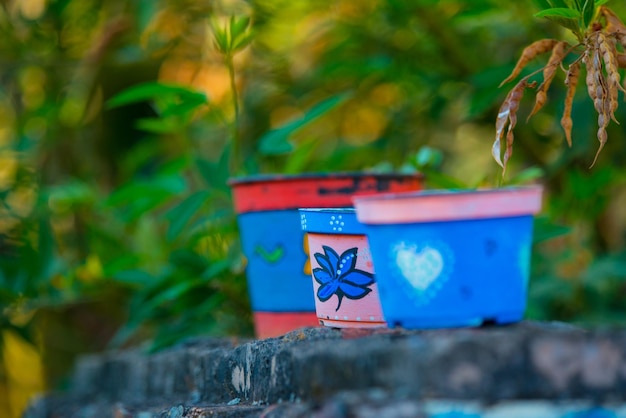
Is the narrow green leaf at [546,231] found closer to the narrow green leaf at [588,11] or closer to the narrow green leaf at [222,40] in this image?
the narrow green leaf at [588,11]

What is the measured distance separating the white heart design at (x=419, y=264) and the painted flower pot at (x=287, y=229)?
68cm

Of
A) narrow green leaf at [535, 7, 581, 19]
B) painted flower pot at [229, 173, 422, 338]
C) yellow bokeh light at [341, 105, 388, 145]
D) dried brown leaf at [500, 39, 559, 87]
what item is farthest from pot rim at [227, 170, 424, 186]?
yellow bokeh light at [341, 105, 388, 145]

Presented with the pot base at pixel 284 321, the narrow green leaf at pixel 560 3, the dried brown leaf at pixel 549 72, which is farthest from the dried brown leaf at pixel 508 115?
the pot base at pixel 284 321

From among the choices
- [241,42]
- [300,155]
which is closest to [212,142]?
[300,155]

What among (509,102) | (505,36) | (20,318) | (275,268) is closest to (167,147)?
(20,318)

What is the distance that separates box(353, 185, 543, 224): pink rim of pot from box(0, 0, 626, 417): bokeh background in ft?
2.41

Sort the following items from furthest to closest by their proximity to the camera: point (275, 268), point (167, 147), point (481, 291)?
point (167, 147), point (275, 268), point (481, 291)

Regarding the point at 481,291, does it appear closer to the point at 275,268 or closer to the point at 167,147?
the point at 275,268

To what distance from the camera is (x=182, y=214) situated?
80.8 inches

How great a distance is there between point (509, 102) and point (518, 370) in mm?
441

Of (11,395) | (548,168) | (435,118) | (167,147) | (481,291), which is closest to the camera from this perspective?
(481,291)

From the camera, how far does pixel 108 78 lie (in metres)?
3.60

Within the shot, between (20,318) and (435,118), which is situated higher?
(435,118)

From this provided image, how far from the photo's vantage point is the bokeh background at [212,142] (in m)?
2.18
